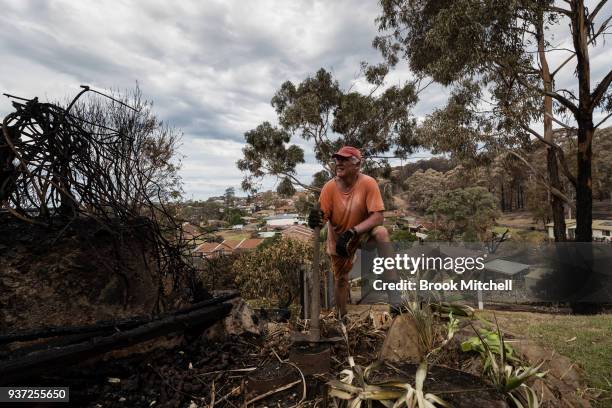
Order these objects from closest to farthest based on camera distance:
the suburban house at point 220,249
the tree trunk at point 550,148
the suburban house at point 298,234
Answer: the suburban house at point 220,249
the tree trunk at point 550,148
the suburban house at point 298,234

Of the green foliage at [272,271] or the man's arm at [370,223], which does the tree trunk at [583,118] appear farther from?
the man's arm at [370,223]

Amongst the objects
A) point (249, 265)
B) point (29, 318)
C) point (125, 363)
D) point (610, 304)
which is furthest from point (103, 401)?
point (610, 304)

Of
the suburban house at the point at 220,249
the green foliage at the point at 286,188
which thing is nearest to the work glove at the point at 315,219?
the suburban house at the point at 220,249

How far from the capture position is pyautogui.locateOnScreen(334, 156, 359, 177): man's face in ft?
9.53

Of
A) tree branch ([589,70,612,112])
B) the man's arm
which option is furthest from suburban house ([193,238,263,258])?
tree branch ([589,70,612,112])

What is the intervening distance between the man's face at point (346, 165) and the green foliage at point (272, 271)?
9.85m

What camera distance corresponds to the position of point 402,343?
2.21m

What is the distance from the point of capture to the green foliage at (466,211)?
27109mm

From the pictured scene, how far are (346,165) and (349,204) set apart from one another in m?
0.33

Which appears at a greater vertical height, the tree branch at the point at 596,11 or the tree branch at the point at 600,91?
the tree branch at the point at 596,11

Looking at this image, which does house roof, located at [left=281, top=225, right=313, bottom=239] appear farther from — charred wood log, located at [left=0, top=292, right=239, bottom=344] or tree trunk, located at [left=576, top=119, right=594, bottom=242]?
charred wood log, located at [left=0, top=292, right=239, bottom=344]

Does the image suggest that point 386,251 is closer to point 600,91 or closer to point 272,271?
point 272,271

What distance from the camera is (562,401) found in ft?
6.00

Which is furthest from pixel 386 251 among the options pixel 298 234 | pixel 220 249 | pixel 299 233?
pixel 299 233
